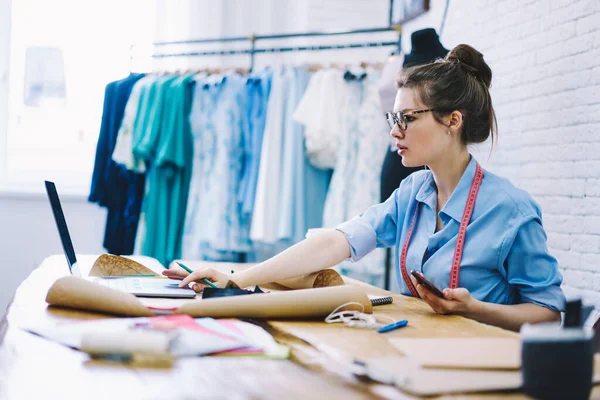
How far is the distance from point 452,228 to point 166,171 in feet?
8.32

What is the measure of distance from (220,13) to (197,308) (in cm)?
402

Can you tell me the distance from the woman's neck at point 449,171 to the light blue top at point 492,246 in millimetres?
32

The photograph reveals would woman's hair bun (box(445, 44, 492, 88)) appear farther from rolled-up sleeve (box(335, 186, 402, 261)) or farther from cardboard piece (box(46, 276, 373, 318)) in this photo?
cardboard piece (box(46, 276, 373, 318))

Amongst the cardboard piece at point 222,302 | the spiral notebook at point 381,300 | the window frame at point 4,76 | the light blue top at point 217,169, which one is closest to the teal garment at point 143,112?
the light blue top at point 217,169

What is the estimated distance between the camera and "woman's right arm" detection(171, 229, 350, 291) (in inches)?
66.5

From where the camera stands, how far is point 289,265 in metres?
1.80

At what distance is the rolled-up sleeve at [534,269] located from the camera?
167 cm

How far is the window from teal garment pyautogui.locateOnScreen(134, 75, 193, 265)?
1131 mm

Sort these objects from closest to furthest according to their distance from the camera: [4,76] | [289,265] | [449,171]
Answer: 1. [289,265]
2. [449,171]
3. [4,76]

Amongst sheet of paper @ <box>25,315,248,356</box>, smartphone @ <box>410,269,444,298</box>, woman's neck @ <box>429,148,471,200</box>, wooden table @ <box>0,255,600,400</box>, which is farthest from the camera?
woman's neck @ <box>429,148,471,200</box>

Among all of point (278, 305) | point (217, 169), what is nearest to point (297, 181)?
point (217, 169)

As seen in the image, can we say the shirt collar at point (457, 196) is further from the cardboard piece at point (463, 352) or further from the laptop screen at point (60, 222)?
the laptop screen at point (60, 222)

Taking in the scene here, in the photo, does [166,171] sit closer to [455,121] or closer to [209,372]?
[455,121]

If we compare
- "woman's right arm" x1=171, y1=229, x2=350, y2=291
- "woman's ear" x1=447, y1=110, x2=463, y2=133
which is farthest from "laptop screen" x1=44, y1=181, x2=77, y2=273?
"woman's ear" x1=447, y1=110, x2=463, y2=133
